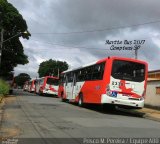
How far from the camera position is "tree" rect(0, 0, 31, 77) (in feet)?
151

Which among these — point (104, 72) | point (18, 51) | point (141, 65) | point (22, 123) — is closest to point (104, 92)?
point (104, 72)

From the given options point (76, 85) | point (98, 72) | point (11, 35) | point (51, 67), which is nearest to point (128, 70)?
point (98, 72)

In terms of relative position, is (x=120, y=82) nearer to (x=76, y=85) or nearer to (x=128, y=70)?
(x=128, y=70)

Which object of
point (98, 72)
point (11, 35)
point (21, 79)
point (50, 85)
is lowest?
point (98, 72)

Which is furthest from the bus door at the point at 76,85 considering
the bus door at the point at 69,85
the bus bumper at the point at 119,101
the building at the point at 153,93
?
the building at the point at 153,93

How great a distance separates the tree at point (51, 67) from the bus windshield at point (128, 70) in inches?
4064

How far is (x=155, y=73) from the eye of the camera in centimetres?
3712

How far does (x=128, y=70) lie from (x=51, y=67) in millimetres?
106268

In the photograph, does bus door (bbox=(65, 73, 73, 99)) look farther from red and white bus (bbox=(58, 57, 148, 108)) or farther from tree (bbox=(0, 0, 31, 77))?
tree (bbox=(0, 0, 31, 77))

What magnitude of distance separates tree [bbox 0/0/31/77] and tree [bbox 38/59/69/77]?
77034 mm

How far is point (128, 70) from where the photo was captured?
21.8 meters

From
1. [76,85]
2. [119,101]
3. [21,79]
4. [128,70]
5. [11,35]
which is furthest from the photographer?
[21,79]

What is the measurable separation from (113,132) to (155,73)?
24.9 metres

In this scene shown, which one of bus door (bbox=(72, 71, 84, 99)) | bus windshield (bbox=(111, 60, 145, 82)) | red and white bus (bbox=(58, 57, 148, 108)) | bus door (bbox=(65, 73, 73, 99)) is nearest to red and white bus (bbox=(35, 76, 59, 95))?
bus door (bbox=(65, 73, 73, 99))
